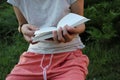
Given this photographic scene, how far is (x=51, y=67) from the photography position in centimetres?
300

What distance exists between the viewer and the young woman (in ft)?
9.68

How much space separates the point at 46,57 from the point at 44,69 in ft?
0.35

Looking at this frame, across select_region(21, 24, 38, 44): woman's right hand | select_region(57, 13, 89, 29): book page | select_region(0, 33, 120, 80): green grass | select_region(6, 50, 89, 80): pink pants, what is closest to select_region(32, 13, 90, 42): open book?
select_region(57, 13, 89, 29): book page

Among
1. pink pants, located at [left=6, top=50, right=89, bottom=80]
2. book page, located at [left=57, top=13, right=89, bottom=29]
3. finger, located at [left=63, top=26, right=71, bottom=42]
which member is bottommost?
pink pants, located at [left=6, top=50, right=89, bottom=80]

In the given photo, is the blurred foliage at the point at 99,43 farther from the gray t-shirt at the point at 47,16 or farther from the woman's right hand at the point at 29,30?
the woman's right hand at the point at 29,30

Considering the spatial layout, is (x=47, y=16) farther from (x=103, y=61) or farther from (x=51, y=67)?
(x=103, y=61)

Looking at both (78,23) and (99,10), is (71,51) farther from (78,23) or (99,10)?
(99,10)

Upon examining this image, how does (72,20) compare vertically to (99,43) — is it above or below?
above

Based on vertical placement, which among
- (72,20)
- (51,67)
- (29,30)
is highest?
(72,20)

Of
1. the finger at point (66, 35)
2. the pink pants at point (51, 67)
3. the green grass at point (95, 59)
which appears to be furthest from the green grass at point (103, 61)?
the finger at point (66, 35)

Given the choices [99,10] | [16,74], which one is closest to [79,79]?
[16,74]

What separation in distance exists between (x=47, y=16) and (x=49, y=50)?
245 mm

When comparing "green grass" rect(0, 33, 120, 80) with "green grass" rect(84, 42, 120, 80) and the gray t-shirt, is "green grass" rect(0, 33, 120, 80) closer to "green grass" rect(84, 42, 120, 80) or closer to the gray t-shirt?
"green grass" rect(84, 42, 120, 80)

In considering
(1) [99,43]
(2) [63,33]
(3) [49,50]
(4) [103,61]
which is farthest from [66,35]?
(1) [99,43]
